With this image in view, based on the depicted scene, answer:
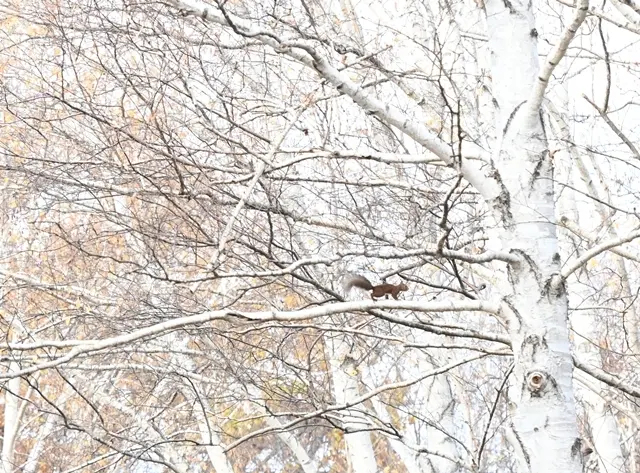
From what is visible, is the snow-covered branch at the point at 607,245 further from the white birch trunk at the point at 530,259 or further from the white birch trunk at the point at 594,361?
the white birch trunk at the point at 594,361

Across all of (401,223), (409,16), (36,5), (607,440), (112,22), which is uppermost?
(409,16)

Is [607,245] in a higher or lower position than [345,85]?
lower

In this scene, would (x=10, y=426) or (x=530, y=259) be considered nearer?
(x=530, y=259)

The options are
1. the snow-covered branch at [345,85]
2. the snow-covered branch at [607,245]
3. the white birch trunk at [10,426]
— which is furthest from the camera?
the white birch trunk at [10,426]

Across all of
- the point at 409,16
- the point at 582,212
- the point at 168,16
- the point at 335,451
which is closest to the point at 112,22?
the point at 168,16

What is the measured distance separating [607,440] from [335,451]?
11.2 m

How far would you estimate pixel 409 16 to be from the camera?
291 inches

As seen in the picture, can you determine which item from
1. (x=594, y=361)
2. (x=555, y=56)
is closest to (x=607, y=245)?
(x=555, y=56)

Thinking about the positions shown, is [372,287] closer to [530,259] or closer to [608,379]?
[530,259]

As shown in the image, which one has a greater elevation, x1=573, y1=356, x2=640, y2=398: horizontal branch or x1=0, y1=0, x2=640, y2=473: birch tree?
x1=0, y1=0, x2=640, y2=473: birch tree

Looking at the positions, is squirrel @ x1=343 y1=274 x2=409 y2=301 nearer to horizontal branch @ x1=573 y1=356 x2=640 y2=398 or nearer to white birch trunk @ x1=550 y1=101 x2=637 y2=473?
horizontal branch @ x1=573 y1=356 x2=640 y2=398

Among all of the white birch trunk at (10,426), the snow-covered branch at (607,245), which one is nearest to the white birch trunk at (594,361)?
the snow-covered branch at (607,245)

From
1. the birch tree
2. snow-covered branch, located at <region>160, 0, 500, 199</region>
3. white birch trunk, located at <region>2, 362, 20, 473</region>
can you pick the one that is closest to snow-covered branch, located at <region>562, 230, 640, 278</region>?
the birch tree

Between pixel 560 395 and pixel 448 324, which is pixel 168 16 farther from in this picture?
pixel 560 395
